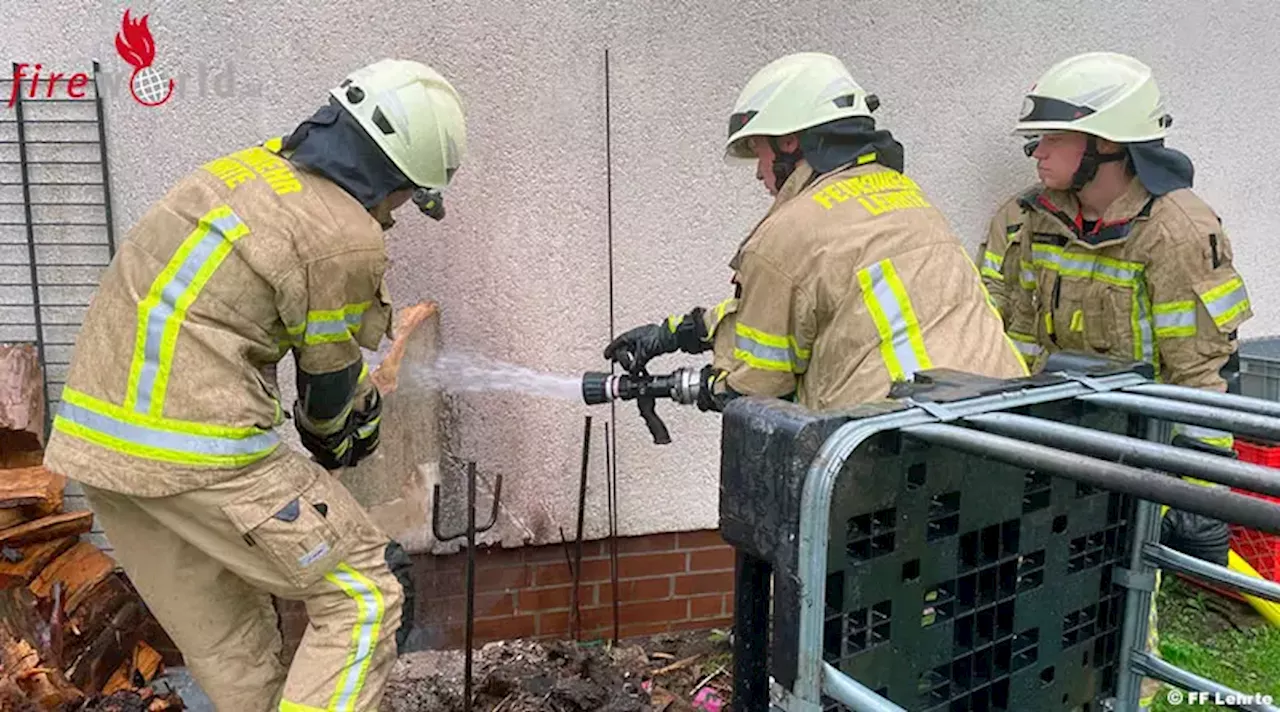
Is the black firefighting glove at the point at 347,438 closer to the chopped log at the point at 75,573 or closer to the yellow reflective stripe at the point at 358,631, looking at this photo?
the yellow reflective stripe at the point at 358,631

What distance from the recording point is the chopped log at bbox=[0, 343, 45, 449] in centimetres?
324

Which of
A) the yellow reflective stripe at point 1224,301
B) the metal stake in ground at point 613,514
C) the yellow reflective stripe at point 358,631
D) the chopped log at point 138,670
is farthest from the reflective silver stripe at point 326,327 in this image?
the yellow reflective stripe at point 1224,301

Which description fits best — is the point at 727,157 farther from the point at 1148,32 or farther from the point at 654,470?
the point at 1148,32

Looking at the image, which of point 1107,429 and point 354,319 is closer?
point 1107,429

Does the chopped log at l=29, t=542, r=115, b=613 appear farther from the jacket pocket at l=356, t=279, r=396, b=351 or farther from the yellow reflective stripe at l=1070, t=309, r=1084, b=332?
the yellow reflective stripe at l=1070, t=309, r=1084, b=332

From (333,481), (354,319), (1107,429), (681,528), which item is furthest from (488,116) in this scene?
(1107,429)

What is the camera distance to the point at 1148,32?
4.45m

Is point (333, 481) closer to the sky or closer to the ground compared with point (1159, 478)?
closer to the ground

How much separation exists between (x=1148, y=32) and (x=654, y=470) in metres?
2.98

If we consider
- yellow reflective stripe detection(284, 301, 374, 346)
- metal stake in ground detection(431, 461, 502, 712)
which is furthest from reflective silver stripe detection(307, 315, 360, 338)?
metal stake in ground detection(431, 461, 502, 712)

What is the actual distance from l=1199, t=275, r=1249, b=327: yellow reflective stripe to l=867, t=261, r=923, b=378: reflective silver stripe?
5.37 ft

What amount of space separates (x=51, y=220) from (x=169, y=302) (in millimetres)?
1222

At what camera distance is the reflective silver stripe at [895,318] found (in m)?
2.54

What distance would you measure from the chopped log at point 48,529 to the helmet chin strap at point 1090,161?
375cm
